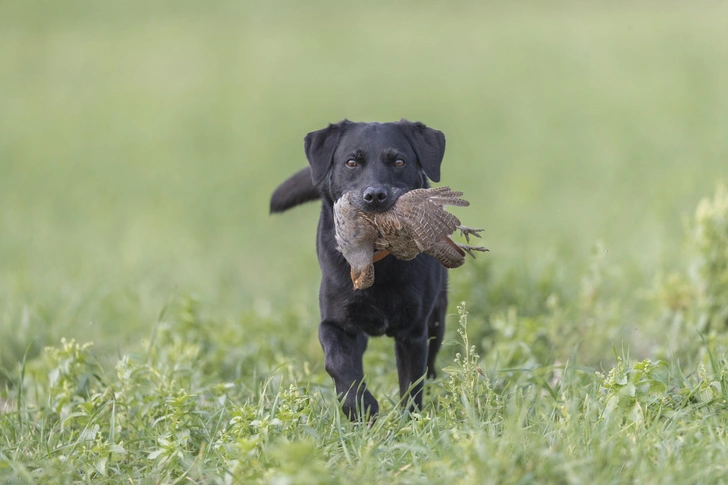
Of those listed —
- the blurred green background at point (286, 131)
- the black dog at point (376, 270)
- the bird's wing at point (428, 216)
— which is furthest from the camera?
the blurred green background at point (286, 131)

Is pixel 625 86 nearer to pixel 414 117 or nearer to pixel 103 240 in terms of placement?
pixel 414 117

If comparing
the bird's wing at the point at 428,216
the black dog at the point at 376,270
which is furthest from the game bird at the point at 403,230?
the black dog at the point at 376,270

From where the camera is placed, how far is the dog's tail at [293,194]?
4988 millimetres

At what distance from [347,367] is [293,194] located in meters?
1.25

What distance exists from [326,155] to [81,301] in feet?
9.68

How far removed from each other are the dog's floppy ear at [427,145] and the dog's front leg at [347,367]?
0.87 m

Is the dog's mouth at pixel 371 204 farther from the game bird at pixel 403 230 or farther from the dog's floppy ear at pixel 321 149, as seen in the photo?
the dog's floppy ear at pixel 321 149

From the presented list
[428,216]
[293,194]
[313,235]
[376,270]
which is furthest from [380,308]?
[313,235]

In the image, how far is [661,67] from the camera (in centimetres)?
1545

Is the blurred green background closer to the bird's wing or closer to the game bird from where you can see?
the game bird

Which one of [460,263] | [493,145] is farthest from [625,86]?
[460,263]

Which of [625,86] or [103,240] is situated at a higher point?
[625,86]

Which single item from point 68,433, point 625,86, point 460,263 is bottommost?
point 68,433

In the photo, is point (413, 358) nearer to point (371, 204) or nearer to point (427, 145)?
point (371, 204)
